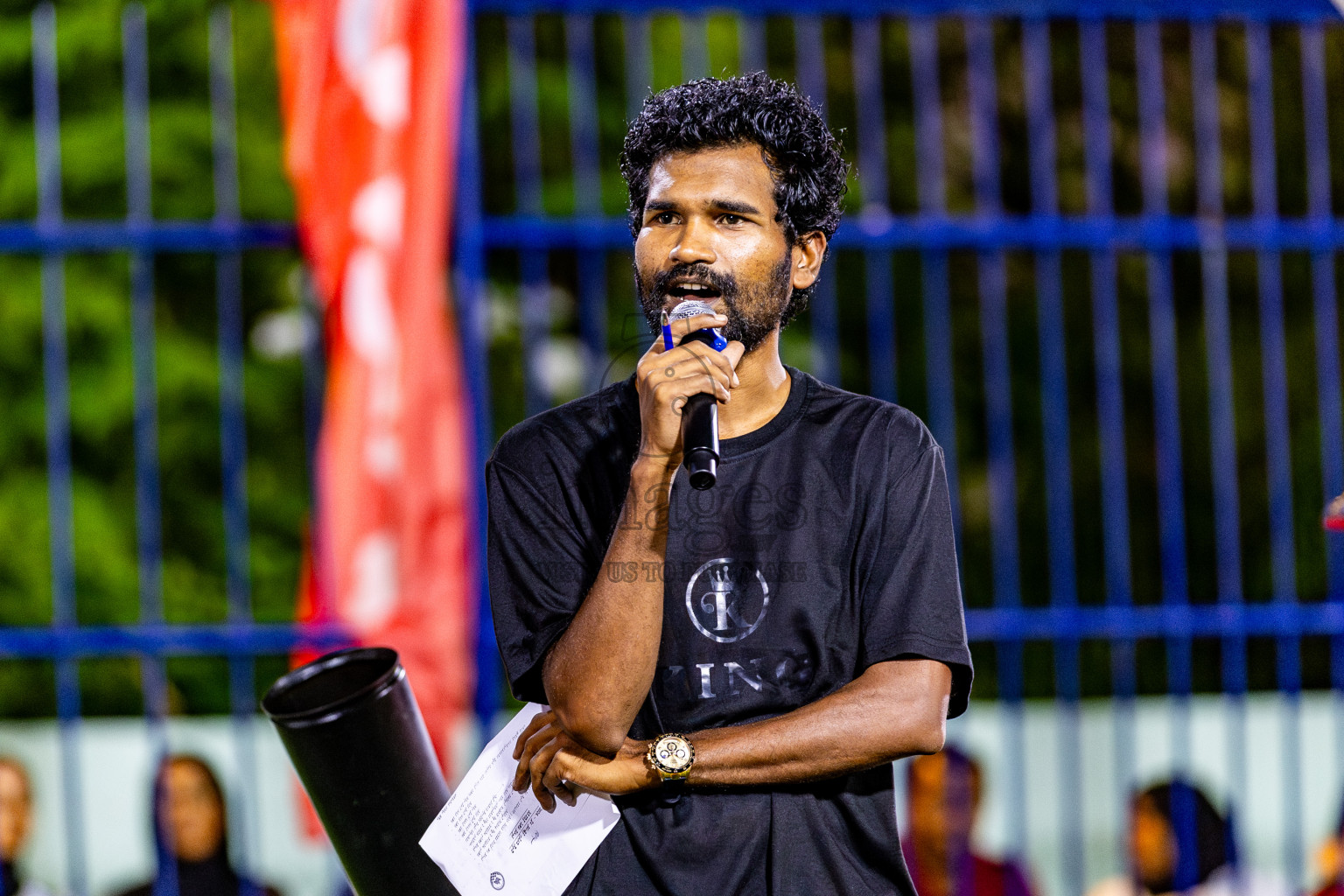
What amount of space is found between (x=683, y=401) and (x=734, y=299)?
0.22m

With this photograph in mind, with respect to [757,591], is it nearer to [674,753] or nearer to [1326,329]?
[674,753]

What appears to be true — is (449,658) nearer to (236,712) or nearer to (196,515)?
(236,712)

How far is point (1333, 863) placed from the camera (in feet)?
13.6

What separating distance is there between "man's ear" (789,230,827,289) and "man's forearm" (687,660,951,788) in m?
0.51

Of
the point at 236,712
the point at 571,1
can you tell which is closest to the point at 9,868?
the point at 236,712

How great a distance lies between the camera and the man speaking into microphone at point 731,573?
1763mm

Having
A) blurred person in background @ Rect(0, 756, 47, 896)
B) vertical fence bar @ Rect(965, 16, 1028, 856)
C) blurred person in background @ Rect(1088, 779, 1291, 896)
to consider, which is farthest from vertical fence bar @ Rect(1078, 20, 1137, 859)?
blurred person in background @ Rect(0, 756, 47, 896)

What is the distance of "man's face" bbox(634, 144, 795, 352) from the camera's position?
1860 millimetres

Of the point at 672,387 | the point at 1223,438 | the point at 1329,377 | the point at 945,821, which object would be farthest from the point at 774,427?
the point at 1329,377

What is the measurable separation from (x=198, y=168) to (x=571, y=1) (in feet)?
11.3

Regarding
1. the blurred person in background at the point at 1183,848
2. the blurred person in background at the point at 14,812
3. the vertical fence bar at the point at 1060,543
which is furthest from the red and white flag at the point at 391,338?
the blurred person in background at the point at 1183,848

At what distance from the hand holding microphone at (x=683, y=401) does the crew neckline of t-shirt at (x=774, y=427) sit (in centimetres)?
19

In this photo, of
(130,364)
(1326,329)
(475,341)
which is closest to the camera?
(475,341)

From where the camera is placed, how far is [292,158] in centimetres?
402
